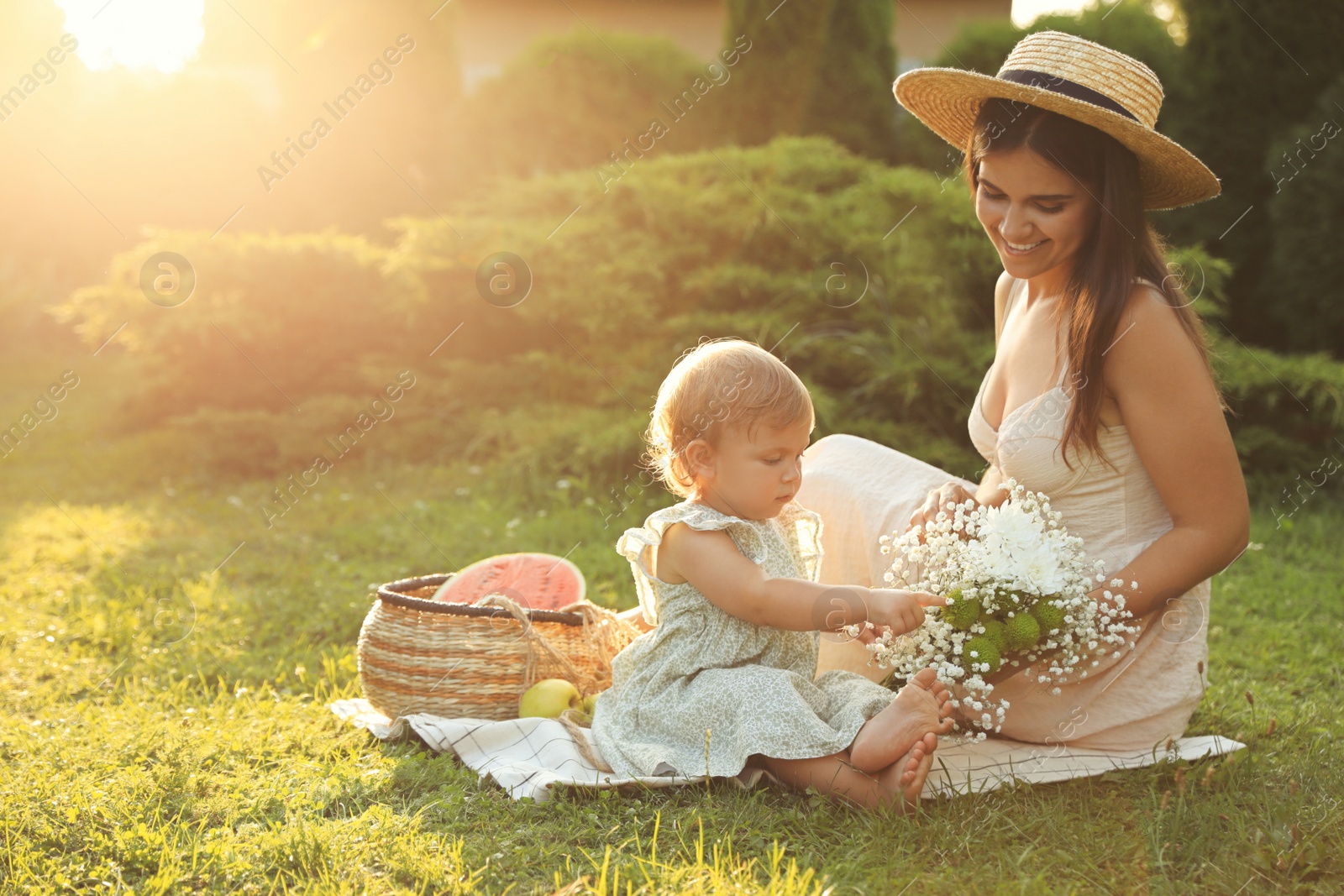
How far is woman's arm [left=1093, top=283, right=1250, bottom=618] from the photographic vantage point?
2586 mm

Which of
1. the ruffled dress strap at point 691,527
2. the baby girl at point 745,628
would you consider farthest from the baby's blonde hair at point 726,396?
the ruffled dress strap at point 691,527

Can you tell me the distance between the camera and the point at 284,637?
13.5 ft

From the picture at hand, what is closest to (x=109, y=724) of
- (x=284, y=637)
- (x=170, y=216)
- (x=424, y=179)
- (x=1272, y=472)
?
(x=284, y=637)

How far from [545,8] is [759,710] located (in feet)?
45.5

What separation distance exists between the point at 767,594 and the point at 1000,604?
55cm

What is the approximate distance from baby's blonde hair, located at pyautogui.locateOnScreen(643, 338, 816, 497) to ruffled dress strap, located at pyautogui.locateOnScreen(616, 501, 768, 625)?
5.0 inches

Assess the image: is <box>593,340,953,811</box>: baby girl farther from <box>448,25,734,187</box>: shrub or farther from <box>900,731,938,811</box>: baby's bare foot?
<box>448,25,734,187</box>: shrub

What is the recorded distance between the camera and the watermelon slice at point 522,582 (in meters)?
3.62

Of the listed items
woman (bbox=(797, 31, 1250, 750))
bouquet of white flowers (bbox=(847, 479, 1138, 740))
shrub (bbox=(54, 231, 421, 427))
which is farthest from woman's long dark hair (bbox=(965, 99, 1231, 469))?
shrub (bbox=(54, 231, 421, 427))

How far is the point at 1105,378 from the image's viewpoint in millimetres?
2662

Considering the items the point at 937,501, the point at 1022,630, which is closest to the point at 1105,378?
the point at 937,501

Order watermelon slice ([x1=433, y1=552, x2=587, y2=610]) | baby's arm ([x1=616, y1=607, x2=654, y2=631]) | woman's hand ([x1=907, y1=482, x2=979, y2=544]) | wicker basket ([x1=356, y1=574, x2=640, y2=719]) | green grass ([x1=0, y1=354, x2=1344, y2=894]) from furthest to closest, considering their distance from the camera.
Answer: watermelon slice ([x1=433, y1=552, x2=587, y2=610])
baby's arm ([x1=616, y1=607, x2=654, y2=631])
wicker basket ([x1=356, y1=574, x2=640, y2=719])
woman's hand ([x1=907, y1=482, x2=979, y2=544])
green grass ([x1=0, y1=354, x2=1344, y2=894])

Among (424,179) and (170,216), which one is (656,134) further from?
(170,216)

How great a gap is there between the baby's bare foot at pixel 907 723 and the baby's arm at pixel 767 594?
142mm
